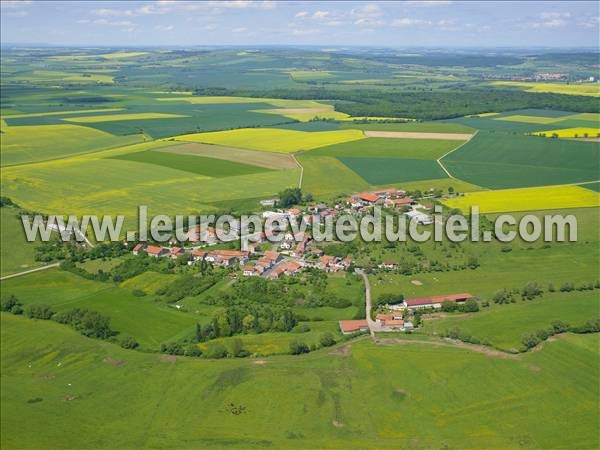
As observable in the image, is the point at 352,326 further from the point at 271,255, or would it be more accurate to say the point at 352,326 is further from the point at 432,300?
the point at 271,255

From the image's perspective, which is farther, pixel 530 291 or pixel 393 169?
pixel 393 169

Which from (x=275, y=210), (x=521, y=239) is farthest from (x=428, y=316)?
(x=275, y=210)

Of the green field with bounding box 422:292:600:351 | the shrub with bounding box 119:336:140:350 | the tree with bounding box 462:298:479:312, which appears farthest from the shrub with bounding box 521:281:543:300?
the shrub with bounding box 119:336:140:350

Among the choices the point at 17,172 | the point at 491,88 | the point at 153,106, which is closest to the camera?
the point at 17,172

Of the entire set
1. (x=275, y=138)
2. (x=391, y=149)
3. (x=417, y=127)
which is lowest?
(x=391, y=149)

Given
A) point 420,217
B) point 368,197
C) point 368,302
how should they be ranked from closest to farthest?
point 368,302, point 420,217, point 368,197

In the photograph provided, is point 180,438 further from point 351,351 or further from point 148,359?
point 351,351

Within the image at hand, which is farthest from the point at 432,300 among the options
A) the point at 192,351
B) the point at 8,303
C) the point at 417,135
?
the point at 417,135
